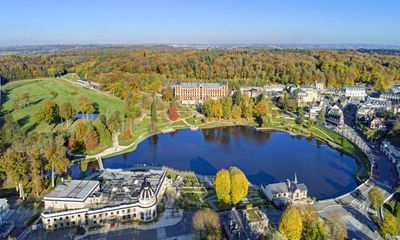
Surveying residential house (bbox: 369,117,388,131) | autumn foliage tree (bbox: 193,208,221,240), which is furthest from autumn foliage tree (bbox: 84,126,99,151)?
residential house (bbox: 369,117,388,131)

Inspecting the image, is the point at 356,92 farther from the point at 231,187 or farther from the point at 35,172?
the point at 35,172

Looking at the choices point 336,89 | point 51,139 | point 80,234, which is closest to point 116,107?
point 51,139

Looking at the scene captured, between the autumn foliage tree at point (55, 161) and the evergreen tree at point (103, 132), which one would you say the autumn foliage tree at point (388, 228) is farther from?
the evergreen tree at point (103, 132)

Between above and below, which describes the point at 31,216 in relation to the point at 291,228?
below

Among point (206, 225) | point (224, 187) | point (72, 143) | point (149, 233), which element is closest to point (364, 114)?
point (224, 187)

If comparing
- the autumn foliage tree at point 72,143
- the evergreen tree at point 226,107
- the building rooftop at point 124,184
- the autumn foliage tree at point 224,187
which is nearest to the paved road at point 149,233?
the building rooftop at point 124,184

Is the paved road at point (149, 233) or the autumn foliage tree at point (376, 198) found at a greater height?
the autumn foliage tree at point (376, 198)

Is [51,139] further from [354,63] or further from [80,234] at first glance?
[354,63]
